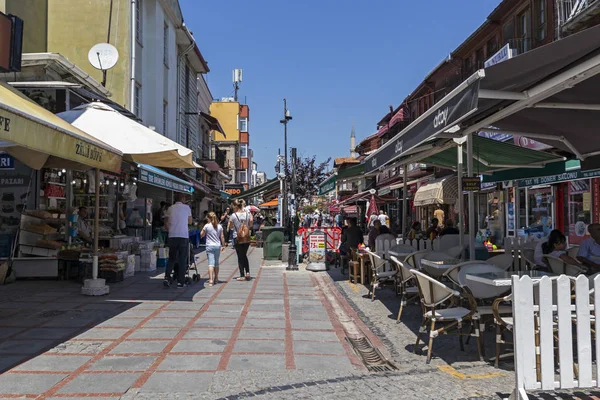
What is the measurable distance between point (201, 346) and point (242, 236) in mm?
5319

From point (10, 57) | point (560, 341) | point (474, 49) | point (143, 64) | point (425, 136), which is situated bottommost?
point (560, 341)

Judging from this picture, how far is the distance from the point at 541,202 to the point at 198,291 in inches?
545

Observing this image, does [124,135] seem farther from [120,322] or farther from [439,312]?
[439,312]

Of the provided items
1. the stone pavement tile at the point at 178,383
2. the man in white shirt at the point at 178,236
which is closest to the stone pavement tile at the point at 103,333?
the stone pavement tile at the point at 178,383

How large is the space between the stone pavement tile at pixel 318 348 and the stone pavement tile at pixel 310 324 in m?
0.75

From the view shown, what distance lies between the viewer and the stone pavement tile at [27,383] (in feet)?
13.3

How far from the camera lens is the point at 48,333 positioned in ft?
19.2

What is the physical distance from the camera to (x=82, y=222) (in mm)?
10867

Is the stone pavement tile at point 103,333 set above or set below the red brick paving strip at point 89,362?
above

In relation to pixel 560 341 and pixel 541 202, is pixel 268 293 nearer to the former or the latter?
pixel 560 341

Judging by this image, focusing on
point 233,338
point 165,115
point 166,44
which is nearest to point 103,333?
point 233,338

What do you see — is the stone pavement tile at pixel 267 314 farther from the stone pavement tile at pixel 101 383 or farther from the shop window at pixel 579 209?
the shop window at pixel 579 209

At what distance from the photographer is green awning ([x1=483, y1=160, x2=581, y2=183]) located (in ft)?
29.3

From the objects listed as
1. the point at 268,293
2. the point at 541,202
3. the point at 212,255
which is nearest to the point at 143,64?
the point at 212,255
